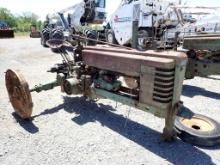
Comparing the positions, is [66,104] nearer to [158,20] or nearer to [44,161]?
[44,161]

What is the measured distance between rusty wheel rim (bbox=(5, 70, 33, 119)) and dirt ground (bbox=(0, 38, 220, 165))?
0.19 metres

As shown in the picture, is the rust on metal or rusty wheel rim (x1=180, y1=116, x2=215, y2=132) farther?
rusty wheel rim (x1=180, y1=116, x2=215, y2=132)

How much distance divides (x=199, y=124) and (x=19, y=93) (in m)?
2.83

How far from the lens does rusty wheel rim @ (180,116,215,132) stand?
12.4ft

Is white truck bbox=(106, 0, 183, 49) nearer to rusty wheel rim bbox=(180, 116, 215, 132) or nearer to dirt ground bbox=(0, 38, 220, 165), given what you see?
dirt ground bbox=(0, 38, 220, 165)

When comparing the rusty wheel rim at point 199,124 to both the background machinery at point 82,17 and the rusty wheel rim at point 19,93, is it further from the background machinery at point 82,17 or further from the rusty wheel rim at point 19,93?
the background machinery at point 82,17

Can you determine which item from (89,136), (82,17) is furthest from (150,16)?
(89,136)

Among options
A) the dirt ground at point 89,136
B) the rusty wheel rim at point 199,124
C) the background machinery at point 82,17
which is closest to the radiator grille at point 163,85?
the dirt ground at point 89,136

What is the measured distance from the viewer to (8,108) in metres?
4.77

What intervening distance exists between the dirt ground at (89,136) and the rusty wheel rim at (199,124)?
13.0 inches

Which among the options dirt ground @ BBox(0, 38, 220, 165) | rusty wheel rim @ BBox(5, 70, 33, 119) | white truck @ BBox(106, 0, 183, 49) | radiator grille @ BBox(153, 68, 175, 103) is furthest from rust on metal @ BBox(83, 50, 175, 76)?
white truck @ BBox(106, 0, 183, 49)

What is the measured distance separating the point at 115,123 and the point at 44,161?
140 centimetres

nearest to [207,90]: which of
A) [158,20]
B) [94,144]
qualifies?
[94,144]

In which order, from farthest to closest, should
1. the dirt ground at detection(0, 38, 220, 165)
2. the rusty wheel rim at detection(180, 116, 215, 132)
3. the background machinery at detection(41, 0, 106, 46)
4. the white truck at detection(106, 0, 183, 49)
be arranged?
the background machinery at detection(41, 0, 106, 46), the white truck at detection(106, 0, 183, 49), the rusty wheel rim at detection(180, 116, 215, 132), the dirt ground at detection(0, 38, 220, 165)
